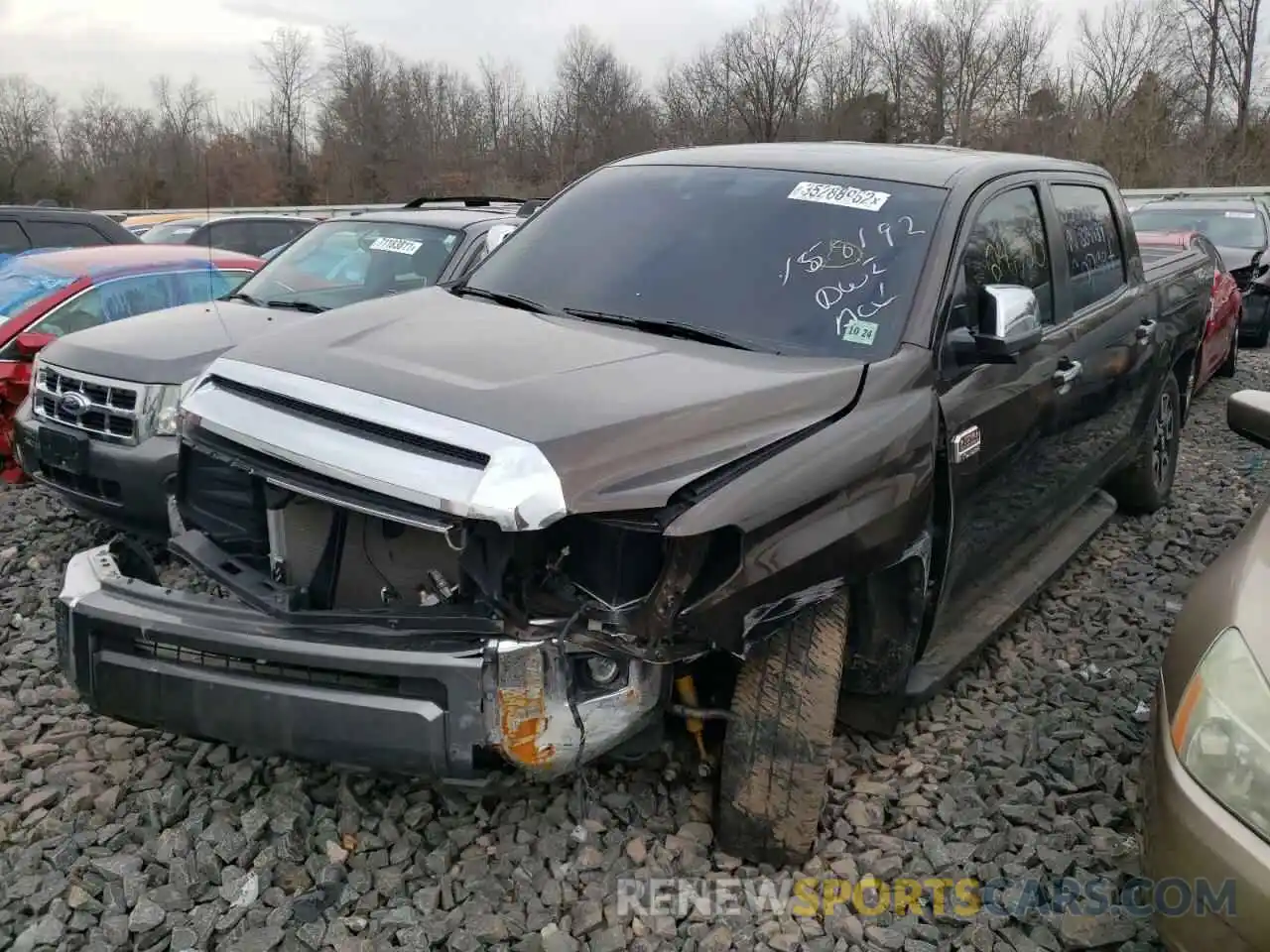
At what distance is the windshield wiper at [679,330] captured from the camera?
2988 mm

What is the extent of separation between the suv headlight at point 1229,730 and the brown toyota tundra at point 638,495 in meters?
0.77

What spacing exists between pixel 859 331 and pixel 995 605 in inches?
51.4

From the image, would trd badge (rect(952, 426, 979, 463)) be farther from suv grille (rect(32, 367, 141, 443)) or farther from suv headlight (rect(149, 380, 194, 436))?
suv grille (rect(32, 367, 141, 443))

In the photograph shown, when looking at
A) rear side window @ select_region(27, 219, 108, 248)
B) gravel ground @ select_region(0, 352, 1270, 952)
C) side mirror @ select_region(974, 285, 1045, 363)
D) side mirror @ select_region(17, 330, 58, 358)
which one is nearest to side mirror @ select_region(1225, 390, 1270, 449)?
side mirror @ select_region(974, 285, 1045, 363)

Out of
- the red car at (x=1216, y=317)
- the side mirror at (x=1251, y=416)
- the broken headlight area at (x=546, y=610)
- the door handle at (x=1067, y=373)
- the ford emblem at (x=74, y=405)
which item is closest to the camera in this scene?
the broken headlight area at (x=546, y=610)

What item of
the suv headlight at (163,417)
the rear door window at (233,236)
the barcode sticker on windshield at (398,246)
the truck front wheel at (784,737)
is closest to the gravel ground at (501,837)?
the truck front wheel at (784,737)

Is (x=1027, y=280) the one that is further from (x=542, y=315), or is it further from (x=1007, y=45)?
(x=1007, y=45)

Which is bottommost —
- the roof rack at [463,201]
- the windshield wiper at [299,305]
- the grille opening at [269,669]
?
the grille opening at [269,669]

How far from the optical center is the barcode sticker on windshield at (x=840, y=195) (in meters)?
3.30

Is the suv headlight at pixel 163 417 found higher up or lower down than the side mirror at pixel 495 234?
lower down

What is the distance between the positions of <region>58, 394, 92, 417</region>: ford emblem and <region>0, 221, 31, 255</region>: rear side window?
18.4ft

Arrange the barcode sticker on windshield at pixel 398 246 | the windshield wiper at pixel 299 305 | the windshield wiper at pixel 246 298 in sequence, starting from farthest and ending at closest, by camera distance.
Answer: the barcode sticker on windshield at pixel 398 246, the windshield wiper at pixel 246 298, the windshield wiper at pixel 299 305

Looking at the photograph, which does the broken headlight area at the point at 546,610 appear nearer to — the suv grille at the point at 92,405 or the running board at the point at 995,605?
the running board at the point at 995,605

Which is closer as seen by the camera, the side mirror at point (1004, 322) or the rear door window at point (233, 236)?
the side mirror at point (1004, 322)
